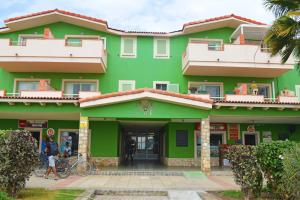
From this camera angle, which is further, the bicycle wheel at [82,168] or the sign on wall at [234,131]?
the sign on wall at [234,131]

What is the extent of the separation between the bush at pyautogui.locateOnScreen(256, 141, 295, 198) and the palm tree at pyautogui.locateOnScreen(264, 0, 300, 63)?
15.8 feet

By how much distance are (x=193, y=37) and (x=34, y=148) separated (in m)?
15.7

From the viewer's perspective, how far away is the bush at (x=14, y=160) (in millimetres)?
9812

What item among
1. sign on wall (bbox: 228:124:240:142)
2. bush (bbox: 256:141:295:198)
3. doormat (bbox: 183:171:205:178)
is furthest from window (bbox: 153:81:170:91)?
bush (bbox: 256:141:295:198)

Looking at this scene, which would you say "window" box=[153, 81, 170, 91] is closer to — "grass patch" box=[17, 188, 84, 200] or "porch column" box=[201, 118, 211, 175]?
"porch column" box=[201, 118, 211, 175]

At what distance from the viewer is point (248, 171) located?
997 centimetres

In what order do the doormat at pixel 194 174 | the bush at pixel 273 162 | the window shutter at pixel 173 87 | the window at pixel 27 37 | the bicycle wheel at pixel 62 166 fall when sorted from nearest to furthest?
the bush at pixel 273 162
the bicycle wheel at pixel 62 166
the doormat at pixel 194 174
the window shutter at pixel 173 87
the window at pixel 27 37

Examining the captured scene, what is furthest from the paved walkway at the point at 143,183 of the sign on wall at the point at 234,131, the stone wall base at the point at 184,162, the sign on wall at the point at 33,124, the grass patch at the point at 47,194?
the sign on wall at the point at 234,131

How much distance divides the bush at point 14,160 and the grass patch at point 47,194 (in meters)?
0.50

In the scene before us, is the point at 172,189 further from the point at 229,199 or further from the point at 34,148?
the point at 34,148

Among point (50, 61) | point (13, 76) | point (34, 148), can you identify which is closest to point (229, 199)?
point (34, 148)

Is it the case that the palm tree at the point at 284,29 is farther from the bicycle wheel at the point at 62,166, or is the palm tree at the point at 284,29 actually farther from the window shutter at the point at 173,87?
the bicycle wheel at the point at 62,166

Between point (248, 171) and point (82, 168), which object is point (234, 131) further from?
point (248, 171)

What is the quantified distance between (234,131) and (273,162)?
12.9m
